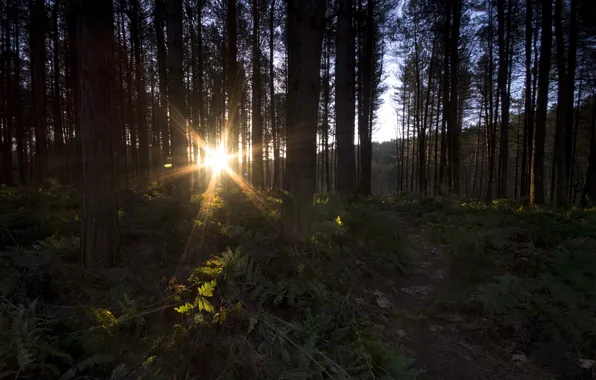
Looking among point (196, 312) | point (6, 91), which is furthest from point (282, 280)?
point (6, 91)

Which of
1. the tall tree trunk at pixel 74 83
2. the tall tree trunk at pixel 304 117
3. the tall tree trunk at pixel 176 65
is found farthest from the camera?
the tall tree trunk at pixel 74 83

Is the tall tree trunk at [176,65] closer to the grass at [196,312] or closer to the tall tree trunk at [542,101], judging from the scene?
the grass at [196,312]

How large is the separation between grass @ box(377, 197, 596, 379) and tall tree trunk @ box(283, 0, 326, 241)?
7.67 ft

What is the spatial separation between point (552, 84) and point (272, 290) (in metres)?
22.5

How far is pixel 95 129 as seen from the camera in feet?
13.4

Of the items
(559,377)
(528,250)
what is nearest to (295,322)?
(559,377)

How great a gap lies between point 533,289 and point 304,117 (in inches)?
151

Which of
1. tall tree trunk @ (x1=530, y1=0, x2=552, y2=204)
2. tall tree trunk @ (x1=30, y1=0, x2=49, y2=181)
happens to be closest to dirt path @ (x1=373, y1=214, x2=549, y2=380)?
tall tree trunk @ (x1=530, y1=0, x2=552, y2=204)

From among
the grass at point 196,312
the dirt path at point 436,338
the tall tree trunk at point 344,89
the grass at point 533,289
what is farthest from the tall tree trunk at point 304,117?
the tall tree trunk at point 344,89

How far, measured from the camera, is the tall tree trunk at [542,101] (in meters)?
10.6

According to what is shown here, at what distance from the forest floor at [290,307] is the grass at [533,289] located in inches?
0.7

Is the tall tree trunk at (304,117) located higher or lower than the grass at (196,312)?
higher

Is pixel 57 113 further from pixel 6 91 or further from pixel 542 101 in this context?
pixel 542 101

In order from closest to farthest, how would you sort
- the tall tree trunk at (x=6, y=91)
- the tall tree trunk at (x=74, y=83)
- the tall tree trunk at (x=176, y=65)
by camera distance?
the tall tree trunk at (x=176, y=65)
the tall tree trunk at (x=74, y=83)
the tall tree trunk at (x=6, y=91)
